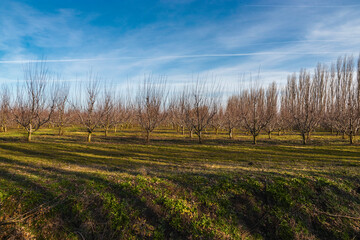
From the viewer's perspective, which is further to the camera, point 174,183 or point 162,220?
point 174,183

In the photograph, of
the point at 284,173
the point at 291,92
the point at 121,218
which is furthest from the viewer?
the point at 291,92

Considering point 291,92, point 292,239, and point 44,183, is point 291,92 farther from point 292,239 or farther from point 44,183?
point 44,183

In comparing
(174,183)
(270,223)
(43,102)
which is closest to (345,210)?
(270,223)

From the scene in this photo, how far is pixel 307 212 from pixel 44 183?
859cm

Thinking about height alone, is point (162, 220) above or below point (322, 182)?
below

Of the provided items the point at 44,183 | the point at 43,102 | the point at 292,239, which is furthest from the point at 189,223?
the point at 43,102

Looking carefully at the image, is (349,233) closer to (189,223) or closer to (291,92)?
(189,223)

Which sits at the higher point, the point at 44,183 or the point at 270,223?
the point at 44,183

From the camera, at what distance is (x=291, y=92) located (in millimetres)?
49156

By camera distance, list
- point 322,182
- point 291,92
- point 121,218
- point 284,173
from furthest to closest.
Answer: point 291,92, point 284,173, point 322,182, point 121,218

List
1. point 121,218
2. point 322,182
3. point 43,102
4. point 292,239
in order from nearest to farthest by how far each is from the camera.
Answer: point 121,218 < point 292,239 < point 322,182 < point 43,102

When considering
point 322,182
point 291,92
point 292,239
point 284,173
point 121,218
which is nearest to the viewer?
point 121,218

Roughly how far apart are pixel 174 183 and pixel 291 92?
5173cm

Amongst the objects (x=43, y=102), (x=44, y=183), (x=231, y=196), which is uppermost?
(x=43, y=102)
